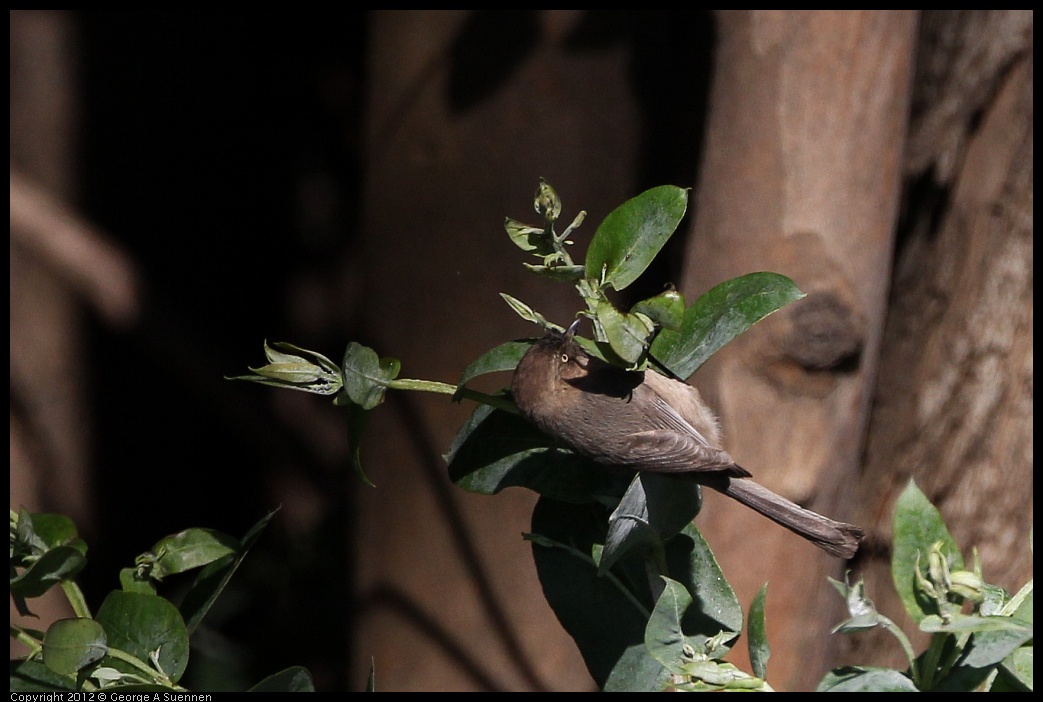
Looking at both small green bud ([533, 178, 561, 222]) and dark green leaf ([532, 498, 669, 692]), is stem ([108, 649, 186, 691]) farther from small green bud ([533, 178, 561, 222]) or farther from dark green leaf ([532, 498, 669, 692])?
small green bud ([533, 178, 561, 222])

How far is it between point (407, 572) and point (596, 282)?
1162mm

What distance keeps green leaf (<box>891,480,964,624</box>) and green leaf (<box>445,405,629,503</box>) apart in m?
0.20

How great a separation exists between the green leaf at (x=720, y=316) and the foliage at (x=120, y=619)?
33cm

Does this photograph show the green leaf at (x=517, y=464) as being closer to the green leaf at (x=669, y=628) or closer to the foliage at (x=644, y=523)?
the foliage at (x=644, y=523)

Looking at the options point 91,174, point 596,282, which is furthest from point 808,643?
point 91,174

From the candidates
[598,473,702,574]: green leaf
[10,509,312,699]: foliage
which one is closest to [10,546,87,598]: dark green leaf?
[10,509,312,699]: foliage

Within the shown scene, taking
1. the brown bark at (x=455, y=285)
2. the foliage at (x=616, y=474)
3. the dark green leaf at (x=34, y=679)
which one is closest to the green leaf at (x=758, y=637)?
the foliage at (x=616, y=474)

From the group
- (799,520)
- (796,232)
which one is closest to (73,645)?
(799,520)

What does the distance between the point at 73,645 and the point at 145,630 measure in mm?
50

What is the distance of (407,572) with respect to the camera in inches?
64.4

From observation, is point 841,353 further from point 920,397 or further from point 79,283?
point 79,283

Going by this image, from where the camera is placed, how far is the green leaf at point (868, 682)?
515 mm

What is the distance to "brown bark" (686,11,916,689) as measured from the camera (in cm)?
117

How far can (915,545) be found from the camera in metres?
0.55
